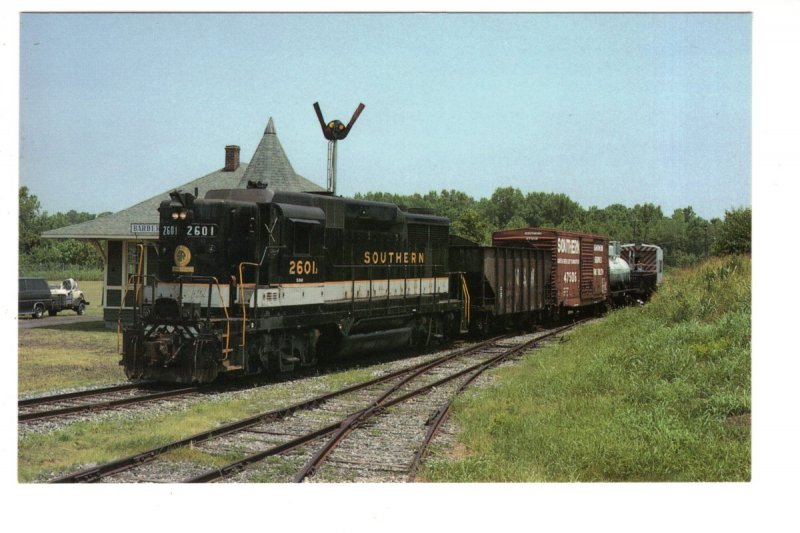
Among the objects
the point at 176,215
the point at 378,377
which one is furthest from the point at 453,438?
the point at 176,215

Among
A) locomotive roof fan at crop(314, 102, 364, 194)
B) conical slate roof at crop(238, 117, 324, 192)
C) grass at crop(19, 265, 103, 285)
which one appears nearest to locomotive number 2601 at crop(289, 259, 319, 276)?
locomotive roof fan at crop(314, 102, 364, 194)

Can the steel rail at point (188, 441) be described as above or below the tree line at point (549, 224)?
below

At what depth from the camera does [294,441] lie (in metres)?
8.52

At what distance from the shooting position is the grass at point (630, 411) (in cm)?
784

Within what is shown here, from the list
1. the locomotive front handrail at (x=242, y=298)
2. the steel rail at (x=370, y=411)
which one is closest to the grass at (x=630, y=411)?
the steel rail at (x=370, y=411)

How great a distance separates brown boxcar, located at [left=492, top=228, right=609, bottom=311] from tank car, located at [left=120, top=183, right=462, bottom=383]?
1043 centimetres

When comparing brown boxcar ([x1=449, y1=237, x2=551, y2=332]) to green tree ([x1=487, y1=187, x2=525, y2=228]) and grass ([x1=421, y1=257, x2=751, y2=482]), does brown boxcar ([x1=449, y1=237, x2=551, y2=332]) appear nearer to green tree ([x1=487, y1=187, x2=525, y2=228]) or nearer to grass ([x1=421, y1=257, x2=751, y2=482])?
grass ([x1=421, y1=257, x2=751, y2=482])

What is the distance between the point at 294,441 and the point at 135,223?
13921 millimetres

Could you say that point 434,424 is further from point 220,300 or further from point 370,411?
point 220,300

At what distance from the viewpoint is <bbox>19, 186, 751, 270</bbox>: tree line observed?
21.5 metres

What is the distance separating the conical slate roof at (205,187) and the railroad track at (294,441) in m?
9.81

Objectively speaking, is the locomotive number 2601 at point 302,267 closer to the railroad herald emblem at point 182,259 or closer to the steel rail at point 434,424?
the railroad herald emblem at point 182,259

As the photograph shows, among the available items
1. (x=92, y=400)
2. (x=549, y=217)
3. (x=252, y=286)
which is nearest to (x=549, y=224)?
(x=549, y=217)
